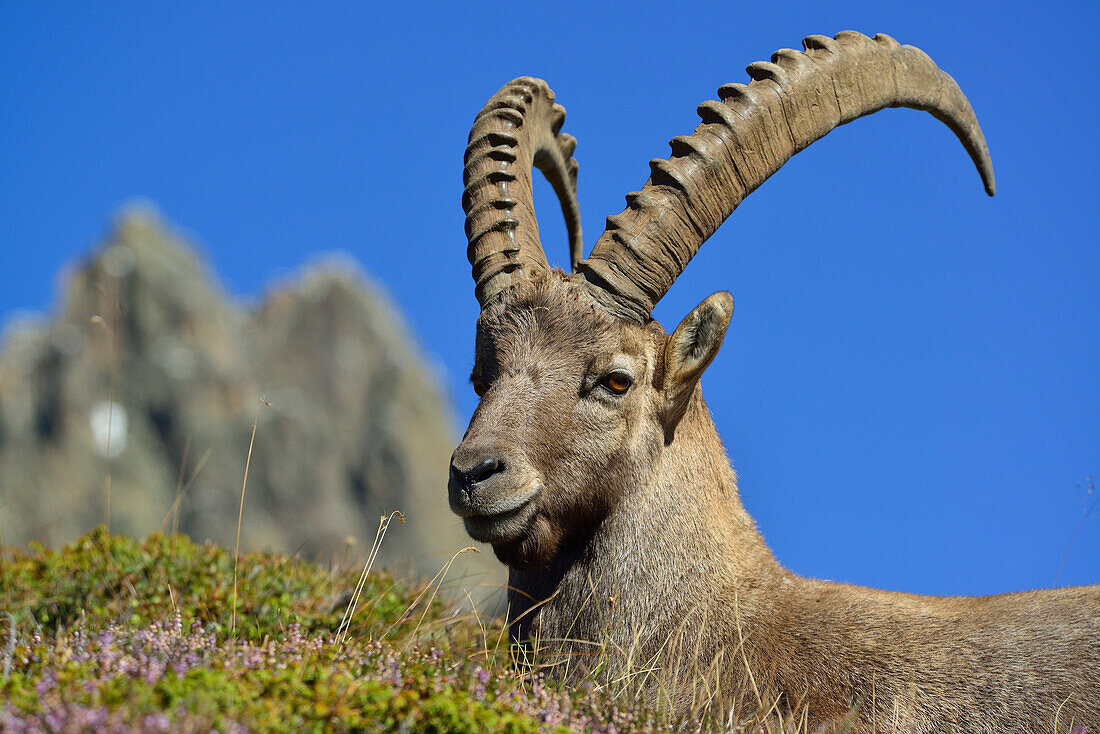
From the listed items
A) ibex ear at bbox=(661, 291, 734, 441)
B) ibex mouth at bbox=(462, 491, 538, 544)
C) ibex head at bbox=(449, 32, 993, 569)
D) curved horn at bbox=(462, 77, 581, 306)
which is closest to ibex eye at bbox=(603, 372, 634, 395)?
ibex head at bbox=(449, 32, 993, 569)

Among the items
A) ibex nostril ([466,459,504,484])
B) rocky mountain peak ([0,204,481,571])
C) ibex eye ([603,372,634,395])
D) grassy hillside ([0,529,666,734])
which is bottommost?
grassy hillside ([0,529,666,734])

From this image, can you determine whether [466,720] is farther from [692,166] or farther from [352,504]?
[352,504]

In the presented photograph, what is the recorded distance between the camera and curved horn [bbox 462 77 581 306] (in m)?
6.86

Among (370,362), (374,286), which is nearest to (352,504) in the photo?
(370,362)

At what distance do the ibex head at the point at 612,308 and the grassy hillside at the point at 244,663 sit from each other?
98 centimetres

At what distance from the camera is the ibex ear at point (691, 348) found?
6023mm

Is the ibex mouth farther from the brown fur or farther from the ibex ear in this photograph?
the ibex ear

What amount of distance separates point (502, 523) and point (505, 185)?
8.89 ft

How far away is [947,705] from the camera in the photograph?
5.58 m

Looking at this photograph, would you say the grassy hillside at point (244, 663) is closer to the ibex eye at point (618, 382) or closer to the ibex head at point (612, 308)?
the ibex head at point (612, 308)

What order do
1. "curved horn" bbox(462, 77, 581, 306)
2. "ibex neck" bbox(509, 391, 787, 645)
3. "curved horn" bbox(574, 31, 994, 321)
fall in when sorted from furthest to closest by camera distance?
"curved horn" bbox(462, 77, 581, 306) < "curved horn" bbox(574, 31, 994, 321) < "ibex neck" bbox(509, 391, 787, 645)

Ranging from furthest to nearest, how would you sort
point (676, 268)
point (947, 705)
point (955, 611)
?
point (676, 268)
point (955, 611)
point (947, 705)

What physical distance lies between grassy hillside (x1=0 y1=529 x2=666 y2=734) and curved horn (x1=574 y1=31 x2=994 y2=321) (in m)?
2.41

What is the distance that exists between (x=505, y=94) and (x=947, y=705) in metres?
5.02
